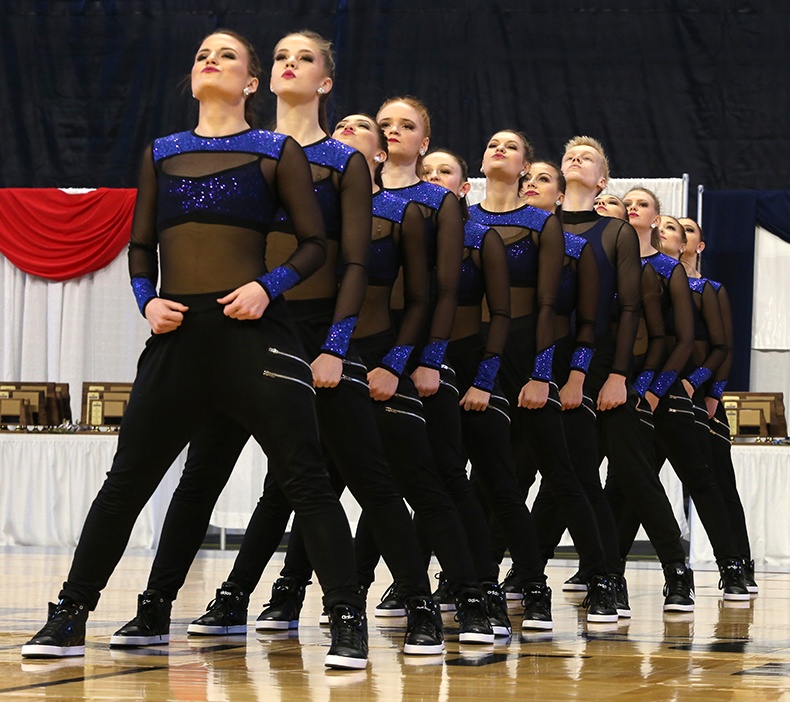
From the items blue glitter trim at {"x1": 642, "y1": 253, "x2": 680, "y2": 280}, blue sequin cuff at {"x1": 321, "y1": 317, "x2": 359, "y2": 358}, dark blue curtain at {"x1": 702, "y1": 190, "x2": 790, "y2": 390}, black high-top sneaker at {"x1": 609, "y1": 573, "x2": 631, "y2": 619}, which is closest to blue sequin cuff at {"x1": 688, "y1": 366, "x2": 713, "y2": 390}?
blue glitter trim at {"x1": 642, "y1": 253, "x2": 680, "y2": 280}

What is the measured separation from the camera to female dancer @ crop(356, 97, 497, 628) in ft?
13.2

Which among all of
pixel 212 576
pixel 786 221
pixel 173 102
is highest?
pixel 173 102

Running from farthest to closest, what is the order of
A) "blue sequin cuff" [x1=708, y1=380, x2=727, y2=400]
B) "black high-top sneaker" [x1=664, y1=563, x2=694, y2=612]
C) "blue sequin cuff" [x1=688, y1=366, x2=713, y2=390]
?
"blue sequin cuff" [x1=708, y1=380, x2=727, y2=400] < "blue sequin cuff" [x1=688, y1=366, x2=713, y2=390] < "black high-top sneaker" [x1=664, y1=563, x2=694, y2=612]

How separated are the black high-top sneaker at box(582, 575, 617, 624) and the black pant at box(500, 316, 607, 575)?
1.5 inches

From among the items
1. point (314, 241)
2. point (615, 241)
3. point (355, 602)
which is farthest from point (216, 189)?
point (615, 241)

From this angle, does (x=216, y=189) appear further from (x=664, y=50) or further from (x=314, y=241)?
(x=664, y=50)

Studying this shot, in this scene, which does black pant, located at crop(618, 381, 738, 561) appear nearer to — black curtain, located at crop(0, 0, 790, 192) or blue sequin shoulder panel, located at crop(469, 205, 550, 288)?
blue sequin shoulder panel, located at crop(469, 205, 550, 288)

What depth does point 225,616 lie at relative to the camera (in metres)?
4.02

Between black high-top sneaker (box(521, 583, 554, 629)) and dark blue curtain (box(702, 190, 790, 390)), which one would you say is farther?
dark blue curtain (box(702, 190, 790, 390))

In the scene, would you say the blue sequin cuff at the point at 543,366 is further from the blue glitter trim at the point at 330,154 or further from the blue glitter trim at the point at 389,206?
the blue glitter trim at the point at 330,154

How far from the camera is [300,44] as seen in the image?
3676mm

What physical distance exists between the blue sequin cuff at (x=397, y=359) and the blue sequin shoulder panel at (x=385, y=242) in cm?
20

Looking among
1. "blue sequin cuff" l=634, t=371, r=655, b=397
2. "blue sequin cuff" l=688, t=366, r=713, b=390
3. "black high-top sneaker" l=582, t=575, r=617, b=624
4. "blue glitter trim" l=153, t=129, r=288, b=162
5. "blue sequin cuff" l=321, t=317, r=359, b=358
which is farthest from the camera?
"blue sequin cuff" l=688, t=366, r=713, b=390

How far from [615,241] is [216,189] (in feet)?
7.45
